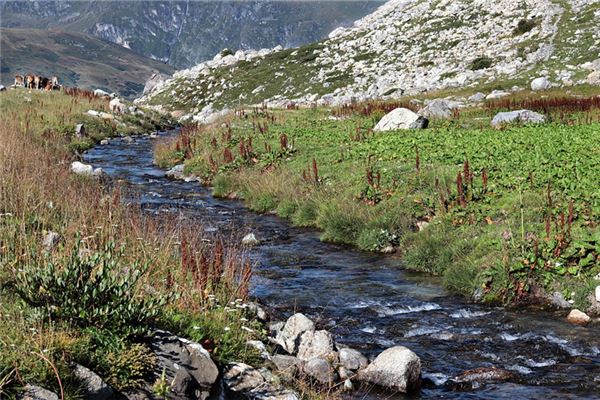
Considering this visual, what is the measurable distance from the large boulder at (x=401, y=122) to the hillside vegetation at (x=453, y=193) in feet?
2.82

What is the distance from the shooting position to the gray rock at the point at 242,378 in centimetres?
644

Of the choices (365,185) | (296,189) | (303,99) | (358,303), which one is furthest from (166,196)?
(303,99)

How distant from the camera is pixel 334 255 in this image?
14.1 metres

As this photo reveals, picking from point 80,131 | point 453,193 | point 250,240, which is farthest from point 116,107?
point 453,193

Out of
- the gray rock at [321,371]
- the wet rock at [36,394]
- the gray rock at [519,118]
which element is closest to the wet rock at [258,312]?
the gray rock at [321,371]

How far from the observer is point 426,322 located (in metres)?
9.98

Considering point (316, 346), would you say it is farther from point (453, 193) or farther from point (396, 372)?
point (453, 193)

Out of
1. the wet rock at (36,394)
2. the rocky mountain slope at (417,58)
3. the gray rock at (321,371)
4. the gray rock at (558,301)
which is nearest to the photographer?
the wet rock at (36,394)

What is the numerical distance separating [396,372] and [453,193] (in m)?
7.63

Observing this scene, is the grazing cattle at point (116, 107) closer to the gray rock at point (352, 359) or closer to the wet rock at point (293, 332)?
the wet rock at point (293, 332)

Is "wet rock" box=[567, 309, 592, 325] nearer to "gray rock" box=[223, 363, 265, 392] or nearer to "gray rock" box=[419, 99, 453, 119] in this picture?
"gray rock" box=[223, 363, 265, 392]

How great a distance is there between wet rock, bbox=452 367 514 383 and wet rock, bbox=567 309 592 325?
2.33 metres

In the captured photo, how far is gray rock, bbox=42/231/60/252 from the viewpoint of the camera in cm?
849

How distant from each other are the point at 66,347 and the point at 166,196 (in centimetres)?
1498
